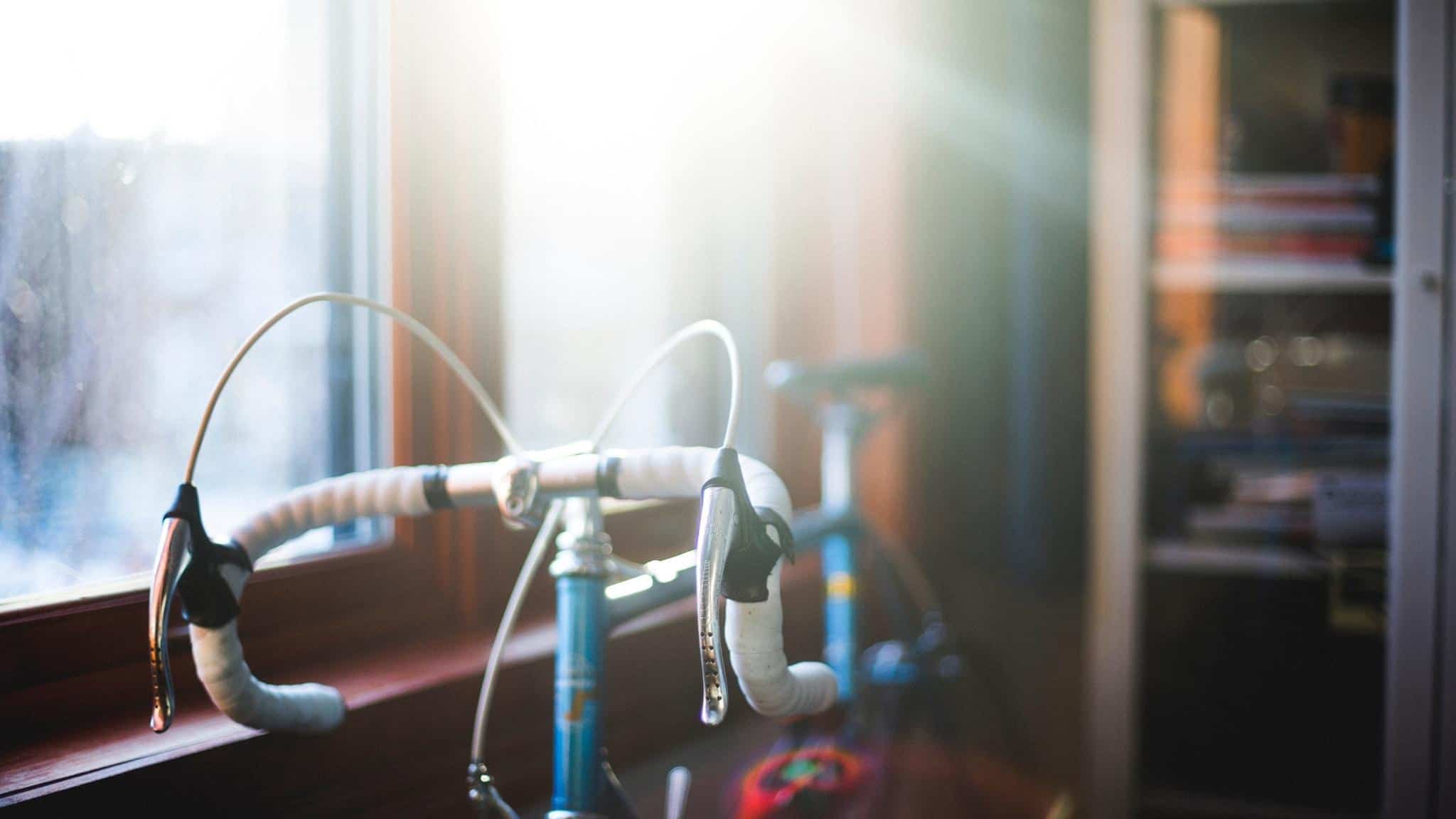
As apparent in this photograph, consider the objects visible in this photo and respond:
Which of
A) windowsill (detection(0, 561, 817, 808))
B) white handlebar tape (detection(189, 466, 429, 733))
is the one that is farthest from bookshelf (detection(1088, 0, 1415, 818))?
white handlebar tape (detection(189, 466, 429, 733))

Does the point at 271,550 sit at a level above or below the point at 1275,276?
below

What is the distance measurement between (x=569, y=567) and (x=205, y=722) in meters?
0.35

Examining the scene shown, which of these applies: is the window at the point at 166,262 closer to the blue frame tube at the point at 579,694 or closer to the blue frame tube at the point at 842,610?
the blue frame tube at the point at 579,694

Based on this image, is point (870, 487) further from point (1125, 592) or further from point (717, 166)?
point (717, 166)

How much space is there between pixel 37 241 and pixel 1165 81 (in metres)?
1.68

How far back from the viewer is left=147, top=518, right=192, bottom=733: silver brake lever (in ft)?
1.96

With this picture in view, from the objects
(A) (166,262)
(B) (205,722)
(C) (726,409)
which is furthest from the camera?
(C) (726,409)

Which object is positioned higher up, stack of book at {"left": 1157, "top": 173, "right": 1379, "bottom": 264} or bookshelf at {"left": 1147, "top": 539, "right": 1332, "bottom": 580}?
stack of book at {"left": 1157, "top": 173, "right": 1379, "bottom": 264}

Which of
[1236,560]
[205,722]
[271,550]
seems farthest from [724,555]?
[1236,560]

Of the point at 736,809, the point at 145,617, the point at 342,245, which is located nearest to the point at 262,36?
the point at 342,245

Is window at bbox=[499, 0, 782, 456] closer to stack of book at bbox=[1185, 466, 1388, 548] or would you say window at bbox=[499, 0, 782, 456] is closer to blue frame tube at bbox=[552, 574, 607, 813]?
blue frame tube at bbox=[552, 574, 607, 813]

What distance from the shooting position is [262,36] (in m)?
0.99

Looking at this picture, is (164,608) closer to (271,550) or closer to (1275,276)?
(271,550)

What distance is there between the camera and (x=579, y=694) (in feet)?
2.31
